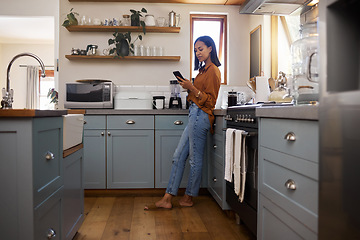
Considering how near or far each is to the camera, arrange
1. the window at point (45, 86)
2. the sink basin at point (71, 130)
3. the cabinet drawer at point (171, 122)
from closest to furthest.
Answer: the sink basin at point (71, 130)
the cabinet drawer at point (171, 122)
the window at point (45, 86)

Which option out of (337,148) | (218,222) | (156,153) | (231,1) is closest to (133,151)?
(156,153)

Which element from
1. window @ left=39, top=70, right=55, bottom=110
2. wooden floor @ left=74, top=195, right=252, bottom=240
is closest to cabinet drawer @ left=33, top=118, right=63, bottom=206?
wooden floor @ left=74, top=195, right=252, bottom=240

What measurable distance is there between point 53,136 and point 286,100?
1.52 meters

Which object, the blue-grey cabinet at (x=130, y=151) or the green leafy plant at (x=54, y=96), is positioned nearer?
the blue-grey cabinet at (x=130, y=151)

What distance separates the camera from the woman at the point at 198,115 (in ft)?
9.82

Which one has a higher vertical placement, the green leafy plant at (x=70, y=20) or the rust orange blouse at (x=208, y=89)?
the green leafy plant at (x=70, y=20)

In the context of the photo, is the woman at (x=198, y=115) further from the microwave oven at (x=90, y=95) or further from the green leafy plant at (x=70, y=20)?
the green leafy plant at (x=70, y=20)

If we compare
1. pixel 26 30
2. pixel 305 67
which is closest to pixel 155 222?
pixel 305 67

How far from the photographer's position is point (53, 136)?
5.54 ft

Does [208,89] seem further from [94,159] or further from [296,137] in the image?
[296,137]

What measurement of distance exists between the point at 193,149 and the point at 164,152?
1.98ft

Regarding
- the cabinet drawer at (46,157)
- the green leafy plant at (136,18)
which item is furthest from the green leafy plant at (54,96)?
the cabinet drawer at (46,157)

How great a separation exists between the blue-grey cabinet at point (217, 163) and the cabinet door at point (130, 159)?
632mm

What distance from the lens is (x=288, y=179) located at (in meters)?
1.52
